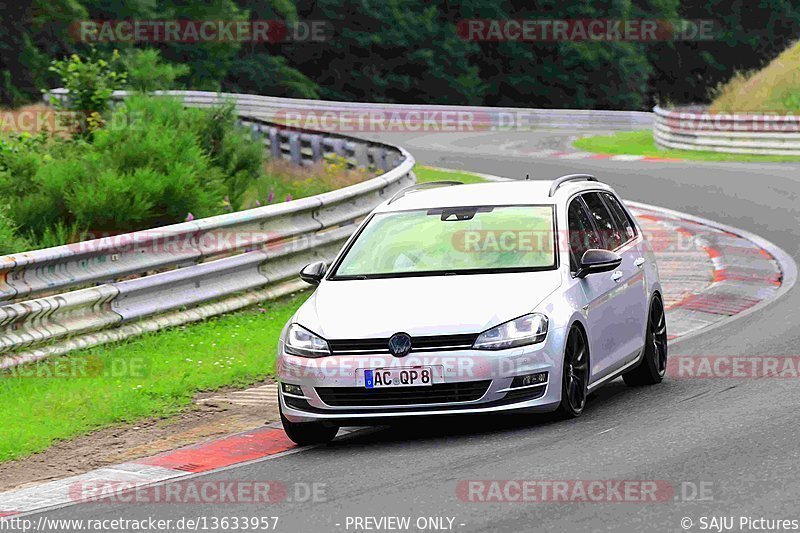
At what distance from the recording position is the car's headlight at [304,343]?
880cm

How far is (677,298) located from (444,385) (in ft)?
22.1

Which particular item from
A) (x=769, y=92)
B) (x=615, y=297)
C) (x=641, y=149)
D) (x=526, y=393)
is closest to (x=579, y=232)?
(x=615, y=297)

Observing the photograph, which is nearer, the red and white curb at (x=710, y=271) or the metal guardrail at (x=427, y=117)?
the red and white curb at (x=710, y=271)

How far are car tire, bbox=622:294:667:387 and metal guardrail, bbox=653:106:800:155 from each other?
72.9 feet

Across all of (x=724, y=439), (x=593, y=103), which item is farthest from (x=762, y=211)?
(x=593, y=103)

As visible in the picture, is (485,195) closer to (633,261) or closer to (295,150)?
(633,261)

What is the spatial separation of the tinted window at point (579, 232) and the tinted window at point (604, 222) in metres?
0.13

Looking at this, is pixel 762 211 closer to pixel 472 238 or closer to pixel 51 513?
pixel 472 238

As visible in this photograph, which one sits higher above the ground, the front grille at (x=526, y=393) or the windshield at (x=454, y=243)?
the windshield at (x=454, y=243)

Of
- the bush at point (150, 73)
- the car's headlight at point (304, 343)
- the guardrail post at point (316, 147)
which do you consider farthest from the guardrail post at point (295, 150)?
the car's headlight at point (304, 343)

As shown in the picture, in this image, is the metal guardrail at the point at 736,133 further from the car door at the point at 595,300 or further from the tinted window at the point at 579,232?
the car door at the point at 595,300

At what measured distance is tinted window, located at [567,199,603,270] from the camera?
32.3 ft

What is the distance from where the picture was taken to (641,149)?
37094 mm

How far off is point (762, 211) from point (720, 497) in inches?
607
